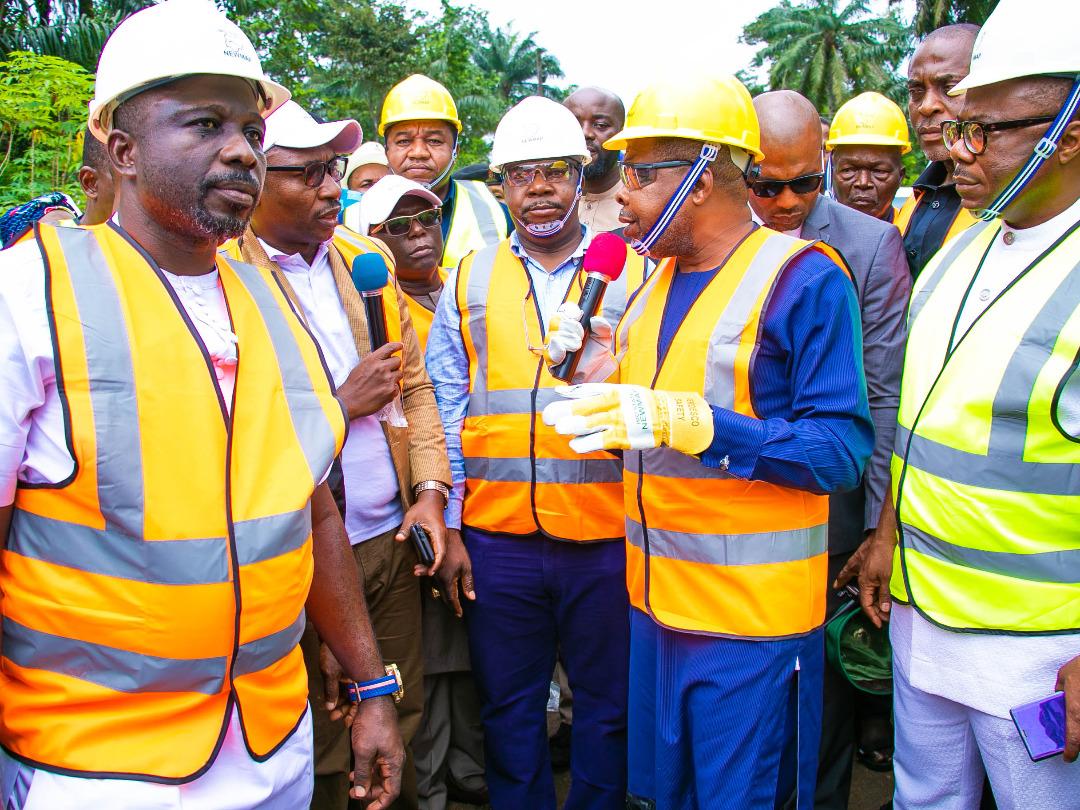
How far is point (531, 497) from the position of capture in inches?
142

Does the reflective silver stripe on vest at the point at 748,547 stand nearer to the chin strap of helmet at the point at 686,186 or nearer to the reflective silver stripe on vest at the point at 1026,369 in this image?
the reflective silver stripe on vest at the point at 1026,369

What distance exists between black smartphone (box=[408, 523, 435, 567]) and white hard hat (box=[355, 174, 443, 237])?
1422mm

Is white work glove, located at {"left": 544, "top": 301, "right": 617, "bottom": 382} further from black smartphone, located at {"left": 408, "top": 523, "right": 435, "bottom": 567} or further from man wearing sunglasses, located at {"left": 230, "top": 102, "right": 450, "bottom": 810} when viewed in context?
black smartphone, located at {"left": 408, "top": 523, "right": 435, "bottom": 567}

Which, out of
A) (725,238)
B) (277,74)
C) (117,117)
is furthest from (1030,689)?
(277,74)

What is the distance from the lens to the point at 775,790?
110 inches

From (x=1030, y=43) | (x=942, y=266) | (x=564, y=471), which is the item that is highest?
(x=1030, y=43)

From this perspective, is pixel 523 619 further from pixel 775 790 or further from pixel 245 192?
pixel 245 192

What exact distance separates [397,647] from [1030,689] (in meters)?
2.24

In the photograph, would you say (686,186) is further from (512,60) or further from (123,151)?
(512,60)

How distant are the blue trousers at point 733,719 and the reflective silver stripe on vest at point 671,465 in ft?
1.61

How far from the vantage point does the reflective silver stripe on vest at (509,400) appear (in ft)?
11.8

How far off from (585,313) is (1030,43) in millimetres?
1400

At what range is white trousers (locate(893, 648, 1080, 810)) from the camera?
2.38 m

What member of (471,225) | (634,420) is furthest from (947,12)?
(634,420)
